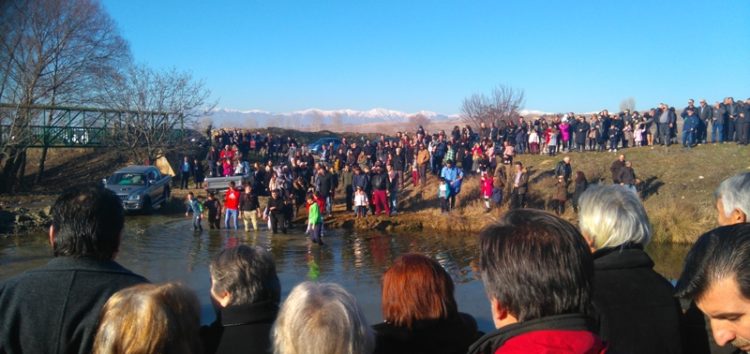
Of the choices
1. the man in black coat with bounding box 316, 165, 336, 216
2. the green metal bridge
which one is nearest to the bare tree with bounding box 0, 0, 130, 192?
the green metal bridge

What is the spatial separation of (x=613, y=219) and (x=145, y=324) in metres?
2.24

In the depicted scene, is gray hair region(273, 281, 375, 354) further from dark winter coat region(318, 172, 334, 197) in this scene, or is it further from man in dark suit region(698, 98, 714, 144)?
man in dark suit region(698, 98, 714, 144)

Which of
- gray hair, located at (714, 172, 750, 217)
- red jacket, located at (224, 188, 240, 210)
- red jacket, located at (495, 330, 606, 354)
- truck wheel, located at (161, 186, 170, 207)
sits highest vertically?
gray hair, located at (714, 172, 750, 217)

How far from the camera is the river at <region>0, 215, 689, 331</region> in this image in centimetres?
1155

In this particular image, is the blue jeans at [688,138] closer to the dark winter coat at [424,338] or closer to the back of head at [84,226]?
the dark winter coat at [424,338]

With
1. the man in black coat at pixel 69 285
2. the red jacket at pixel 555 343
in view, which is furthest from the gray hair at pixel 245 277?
the red jacket at pixel 555 343

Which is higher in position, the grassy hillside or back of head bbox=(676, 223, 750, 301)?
back of head bbox=(676, 223, 750, 301)

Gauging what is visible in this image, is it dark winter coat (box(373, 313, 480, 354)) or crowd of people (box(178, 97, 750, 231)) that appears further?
crowd of people (box(178, 97, 750, 231))

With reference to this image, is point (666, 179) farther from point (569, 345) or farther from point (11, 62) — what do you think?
point (11, 62)

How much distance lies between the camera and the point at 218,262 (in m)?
3.31

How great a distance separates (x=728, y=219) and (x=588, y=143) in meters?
29.3

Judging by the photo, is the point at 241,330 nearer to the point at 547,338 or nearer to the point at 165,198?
the point at 547,338

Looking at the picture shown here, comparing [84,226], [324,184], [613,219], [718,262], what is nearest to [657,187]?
[324,184]

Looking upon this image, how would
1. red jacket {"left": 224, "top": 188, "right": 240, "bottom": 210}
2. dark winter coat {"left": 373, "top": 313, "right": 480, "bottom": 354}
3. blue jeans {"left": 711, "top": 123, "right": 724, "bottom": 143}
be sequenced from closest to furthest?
dark winter coat {"left": 373, "top": 313, "right": 480, "bottom": 354} < red jacket {"left": 224, "top": 188, "right": 240, "bottom": 210} < blue jeans {"left": 711, "top": 123, "right": 724, "bottom": 143}
